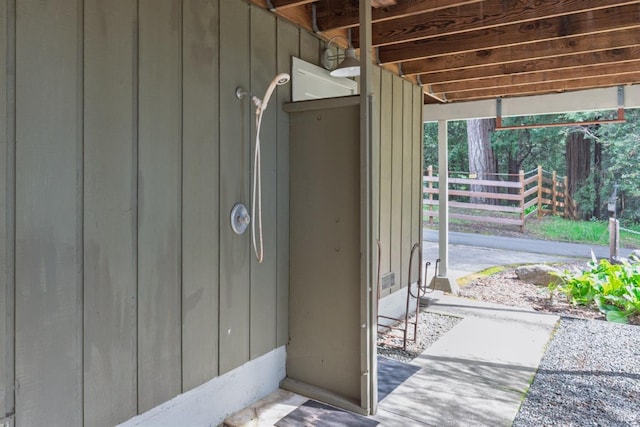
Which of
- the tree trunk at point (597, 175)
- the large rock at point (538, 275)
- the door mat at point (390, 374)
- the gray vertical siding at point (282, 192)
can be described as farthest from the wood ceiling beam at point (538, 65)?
the tree trunk at point (597, 175)

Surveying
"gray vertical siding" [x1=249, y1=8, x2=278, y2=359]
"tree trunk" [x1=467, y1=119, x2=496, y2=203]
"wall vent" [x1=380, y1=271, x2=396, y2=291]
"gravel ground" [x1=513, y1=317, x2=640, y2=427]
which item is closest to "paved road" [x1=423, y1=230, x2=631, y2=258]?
"tree trunk" [x1=467, y1=119, x2=496, y2=203]

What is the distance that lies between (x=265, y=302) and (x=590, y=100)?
3.86m

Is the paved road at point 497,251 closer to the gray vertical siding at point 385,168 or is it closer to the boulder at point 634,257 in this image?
the boulder at point 634,257

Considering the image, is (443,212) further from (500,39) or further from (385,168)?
(500,39)

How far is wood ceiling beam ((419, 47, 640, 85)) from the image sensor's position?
11.9ft

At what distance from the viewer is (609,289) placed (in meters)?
4.77

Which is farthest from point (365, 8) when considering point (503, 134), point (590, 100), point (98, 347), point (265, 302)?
point (503, 134)

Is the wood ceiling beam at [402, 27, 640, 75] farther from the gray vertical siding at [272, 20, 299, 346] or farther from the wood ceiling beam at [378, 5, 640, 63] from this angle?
the gray vertical siding at [272, 20, 299, 346]

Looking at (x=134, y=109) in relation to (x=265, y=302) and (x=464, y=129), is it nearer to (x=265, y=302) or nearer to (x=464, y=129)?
(x=265, y=302)

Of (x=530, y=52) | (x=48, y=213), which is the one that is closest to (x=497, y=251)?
Result: (x=530, y=52)

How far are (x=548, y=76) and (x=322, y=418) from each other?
11.6 feet

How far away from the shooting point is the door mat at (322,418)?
90.6 inches

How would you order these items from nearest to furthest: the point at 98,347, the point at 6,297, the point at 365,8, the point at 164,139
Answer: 1. the point at 6,297
2. the point at 98,347
3. the point at 164,139
4. the point at 365,8

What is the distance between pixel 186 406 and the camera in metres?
2.16
